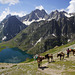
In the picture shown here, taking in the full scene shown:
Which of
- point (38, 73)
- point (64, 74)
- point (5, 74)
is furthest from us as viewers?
point (5, 74)

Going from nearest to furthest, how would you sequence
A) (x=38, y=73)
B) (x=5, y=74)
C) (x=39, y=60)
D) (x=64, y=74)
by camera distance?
(x=64, y=74) < (x=38, y=73) < (x=5, y=74) < (x=39, y=60)

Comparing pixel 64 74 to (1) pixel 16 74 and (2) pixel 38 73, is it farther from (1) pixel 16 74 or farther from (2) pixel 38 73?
(1) pixel 16 74

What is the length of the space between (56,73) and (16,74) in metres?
9.88

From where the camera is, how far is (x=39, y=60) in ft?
88.3

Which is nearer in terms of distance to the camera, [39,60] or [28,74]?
[28,74]

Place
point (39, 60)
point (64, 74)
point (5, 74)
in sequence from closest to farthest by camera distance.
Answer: point (64, 74)
point (5, 74)
point (39, 60)

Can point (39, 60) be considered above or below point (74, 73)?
above

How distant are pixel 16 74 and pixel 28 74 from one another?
3.16 m

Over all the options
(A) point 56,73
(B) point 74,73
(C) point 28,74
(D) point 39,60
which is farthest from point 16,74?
(B) point 74,73

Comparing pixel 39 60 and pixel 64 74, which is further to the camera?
pixel 39 60

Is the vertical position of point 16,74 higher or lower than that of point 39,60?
lower

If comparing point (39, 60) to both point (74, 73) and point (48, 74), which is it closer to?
point (48, 74)

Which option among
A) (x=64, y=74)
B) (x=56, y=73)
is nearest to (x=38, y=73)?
(x=56, y=73)

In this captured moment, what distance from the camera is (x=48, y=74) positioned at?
21.0 meters
